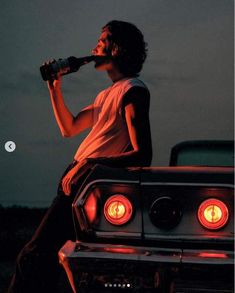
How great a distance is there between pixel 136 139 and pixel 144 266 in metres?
0.83

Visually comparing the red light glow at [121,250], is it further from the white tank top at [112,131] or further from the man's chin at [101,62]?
the man's chin at [101,62]

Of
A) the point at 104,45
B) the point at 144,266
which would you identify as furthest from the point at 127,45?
the point at 144,266

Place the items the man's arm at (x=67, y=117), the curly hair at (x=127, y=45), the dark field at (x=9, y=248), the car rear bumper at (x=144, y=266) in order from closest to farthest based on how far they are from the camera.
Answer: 1. the car rear bumper at (x=144, y=266)
2. the curly hair at (x=127, y=45)
3. the man's arm at (x=67, y=117)
4. the dark field at (x=9, y=248)

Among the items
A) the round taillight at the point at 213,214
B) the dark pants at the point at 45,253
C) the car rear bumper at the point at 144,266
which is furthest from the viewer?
the dark pants at the point at 45,253

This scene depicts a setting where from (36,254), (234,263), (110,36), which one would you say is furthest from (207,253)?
(110,36)

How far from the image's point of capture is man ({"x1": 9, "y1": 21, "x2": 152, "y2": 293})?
Result: 12.9 ft

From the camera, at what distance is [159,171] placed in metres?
3.67

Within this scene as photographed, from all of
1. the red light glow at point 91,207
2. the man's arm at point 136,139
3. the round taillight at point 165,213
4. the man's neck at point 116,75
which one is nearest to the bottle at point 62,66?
the man's neck at point 116,75

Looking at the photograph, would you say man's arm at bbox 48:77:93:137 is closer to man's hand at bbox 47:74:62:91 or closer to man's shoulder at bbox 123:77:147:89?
man's hand at bbox 47:74:62:91

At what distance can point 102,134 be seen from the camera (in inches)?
167

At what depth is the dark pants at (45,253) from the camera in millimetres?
3914

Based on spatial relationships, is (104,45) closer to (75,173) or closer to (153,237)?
(75,173)

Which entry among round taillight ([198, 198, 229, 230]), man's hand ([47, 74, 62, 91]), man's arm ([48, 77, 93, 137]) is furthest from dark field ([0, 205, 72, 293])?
round taillight ([198, 198, 229, 230])

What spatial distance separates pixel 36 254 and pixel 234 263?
1.07 metres
